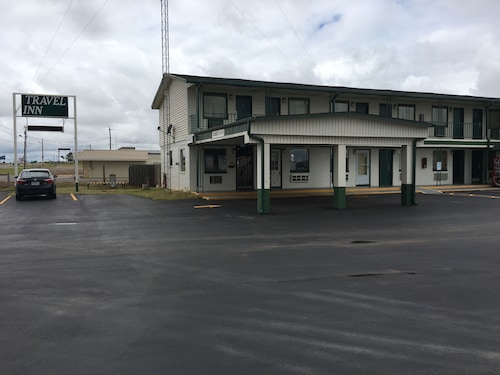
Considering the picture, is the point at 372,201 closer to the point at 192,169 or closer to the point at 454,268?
the point at 192,169

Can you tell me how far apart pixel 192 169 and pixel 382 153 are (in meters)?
11.9

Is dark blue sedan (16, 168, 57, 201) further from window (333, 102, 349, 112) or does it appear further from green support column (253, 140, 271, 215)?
window (333, 102, 349, 112)

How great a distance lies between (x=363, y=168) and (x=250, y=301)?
72.4 feet

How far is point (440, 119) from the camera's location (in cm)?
2780

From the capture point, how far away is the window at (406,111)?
26719 millimetres

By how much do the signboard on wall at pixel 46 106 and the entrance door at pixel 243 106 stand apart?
11227 millimetres

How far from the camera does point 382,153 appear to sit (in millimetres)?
26469

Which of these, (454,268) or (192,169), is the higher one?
(192,169)

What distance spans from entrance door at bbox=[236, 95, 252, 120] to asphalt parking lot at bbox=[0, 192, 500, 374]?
12.6m

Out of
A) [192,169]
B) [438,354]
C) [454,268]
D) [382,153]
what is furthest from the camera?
[382,153]

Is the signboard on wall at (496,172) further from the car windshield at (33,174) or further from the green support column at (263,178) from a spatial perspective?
the car windshield at (33,174)

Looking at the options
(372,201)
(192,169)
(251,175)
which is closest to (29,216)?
(192,169)

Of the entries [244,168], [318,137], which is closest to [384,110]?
[244,168]

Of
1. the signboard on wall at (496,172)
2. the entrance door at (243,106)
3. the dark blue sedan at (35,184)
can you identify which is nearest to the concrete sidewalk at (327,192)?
the signboard on wall at (496,172)
